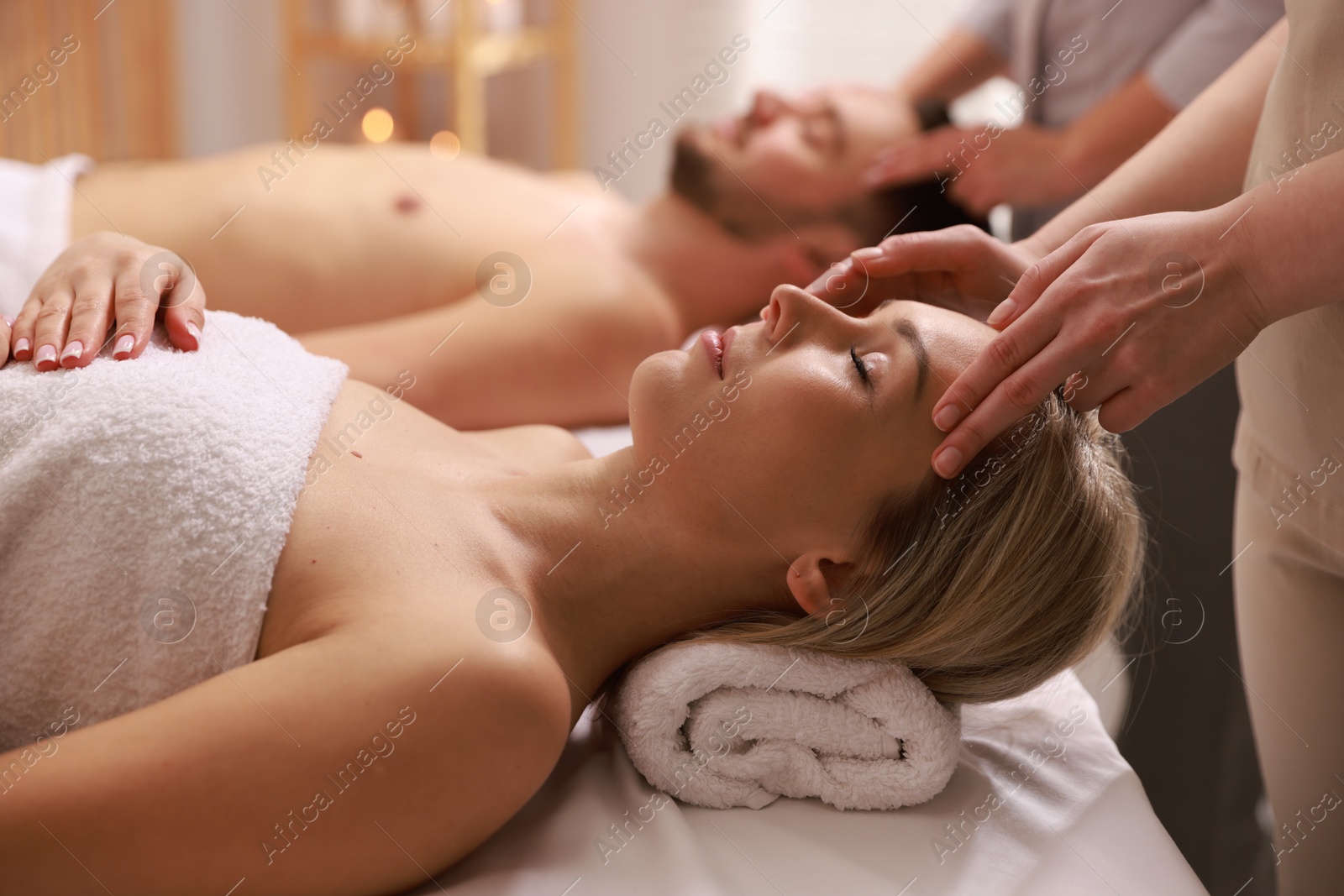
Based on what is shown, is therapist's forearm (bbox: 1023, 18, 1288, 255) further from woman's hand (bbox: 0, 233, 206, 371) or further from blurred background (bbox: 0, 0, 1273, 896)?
woman's hand (bbox: 0, 233, 206, 371)

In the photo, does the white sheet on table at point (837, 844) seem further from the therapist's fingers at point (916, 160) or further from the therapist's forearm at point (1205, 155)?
the therapist's fingers at point (916, 160)

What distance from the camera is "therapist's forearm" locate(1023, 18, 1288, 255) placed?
1.20m

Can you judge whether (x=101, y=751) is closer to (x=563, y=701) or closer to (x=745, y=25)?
(x=563, y=701)

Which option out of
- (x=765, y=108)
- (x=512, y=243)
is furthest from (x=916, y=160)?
(x=512, y=243)

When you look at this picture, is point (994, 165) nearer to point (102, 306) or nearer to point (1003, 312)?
point (1003, 312)

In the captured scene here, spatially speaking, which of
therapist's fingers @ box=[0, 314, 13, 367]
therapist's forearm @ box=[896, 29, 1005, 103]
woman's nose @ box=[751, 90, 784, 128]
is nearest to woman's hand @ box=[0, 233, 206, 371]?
therapist's fingers @ box=[0, 314, 13, 367]

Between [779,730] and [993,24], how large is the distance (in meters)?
1.80

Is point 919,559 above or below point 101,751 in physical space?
above

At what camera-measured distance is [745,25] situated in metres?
3.23

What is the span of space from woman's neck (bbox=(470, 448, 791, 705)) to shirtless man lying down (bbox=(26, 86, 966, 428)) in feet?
2.04

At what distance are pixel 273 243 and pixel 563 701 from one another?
4.00 ft

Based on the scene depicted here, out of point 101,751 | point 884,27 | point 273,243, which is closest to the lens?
point 101,751

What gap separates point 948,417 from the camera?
971mm

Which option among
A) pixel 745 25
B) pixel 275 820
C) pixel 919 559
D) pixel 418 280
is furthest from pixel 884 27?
pixel 275 820
